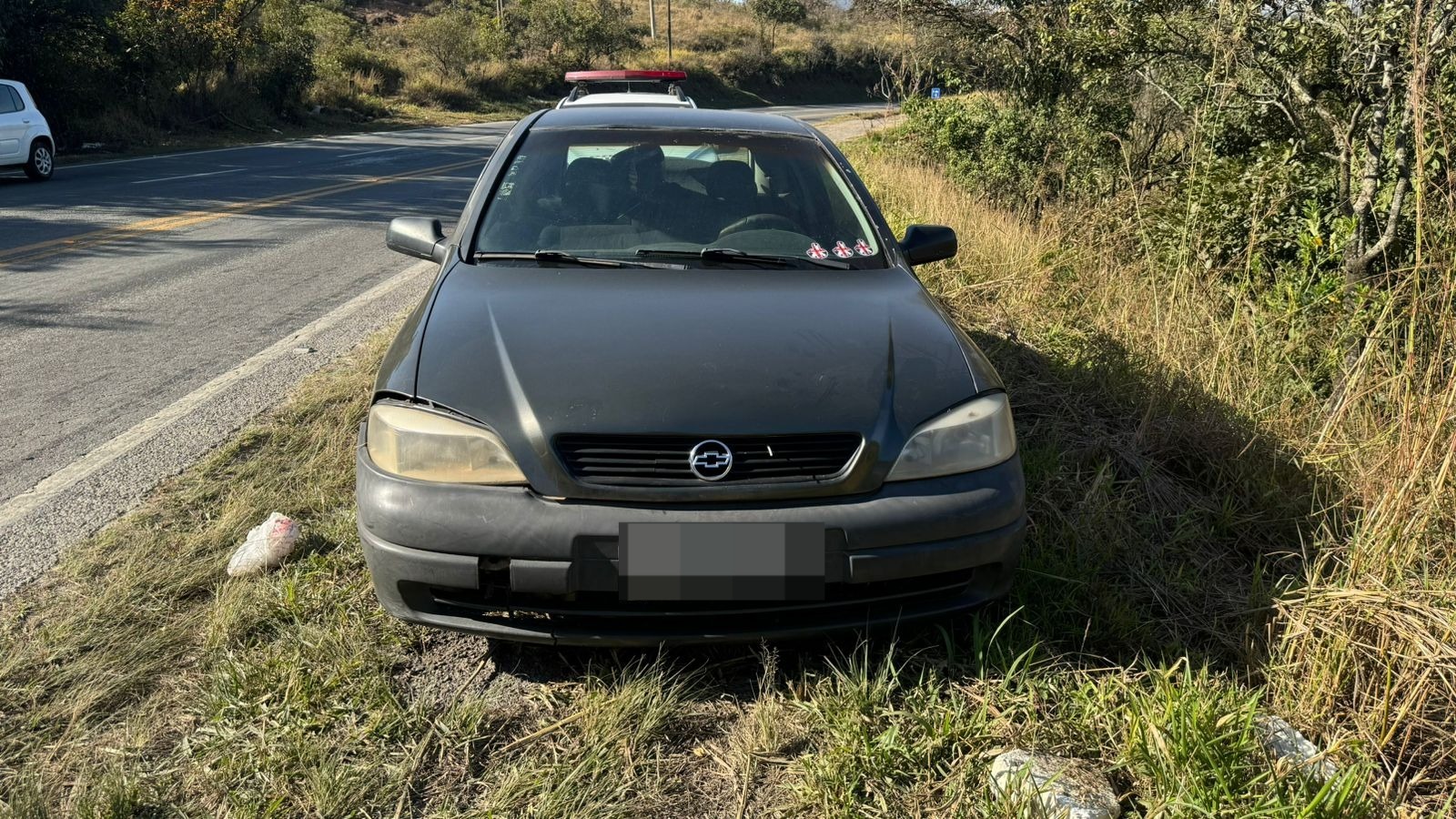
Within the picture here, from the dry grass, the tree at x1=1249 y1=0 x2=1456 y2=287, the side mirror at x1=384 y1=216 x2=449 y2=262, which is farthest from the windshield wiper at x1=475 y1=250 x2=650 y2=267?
the tree at x1=1249 y1=0 x2=1456 y2=287

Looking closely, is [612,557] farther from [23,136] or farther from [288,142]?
[288,142]

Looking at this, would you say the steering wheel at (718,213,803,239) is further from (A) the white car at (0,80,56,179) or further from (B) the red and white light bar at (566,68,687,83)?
(A) the white car at (0,80,56,179)

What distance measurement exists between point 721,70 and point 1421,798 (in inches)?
2289

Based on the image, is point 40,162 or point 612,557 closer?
point 612,557

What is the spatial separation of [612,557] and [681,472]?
0.80ft

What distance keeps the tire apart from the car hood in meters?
13.9

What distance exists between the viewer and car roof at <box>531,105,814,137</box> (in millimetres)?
3885

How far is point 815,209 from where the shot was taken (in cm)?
363

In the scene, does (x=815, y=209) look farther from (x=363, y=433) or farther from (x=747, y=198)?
(x=363, y=433)

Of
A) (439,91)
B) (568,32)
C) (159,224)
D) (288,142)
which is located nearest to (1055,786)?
(159,224)

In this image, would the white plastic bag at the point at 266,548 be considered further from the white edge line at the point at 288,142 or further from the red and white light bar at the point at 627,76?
the white edge line at the point at 288,142

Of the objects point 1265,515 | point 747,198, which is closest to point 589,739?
point 747,198

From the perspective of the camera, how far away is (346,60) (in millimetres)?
33844

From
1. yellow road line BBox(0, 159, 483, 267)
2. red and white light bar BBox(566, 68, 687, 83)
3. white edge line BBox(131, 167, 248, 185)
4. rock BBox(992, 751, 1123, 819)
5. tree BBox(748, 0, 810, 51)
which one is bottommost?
rock BBox(992, 751, 1123, 819)
